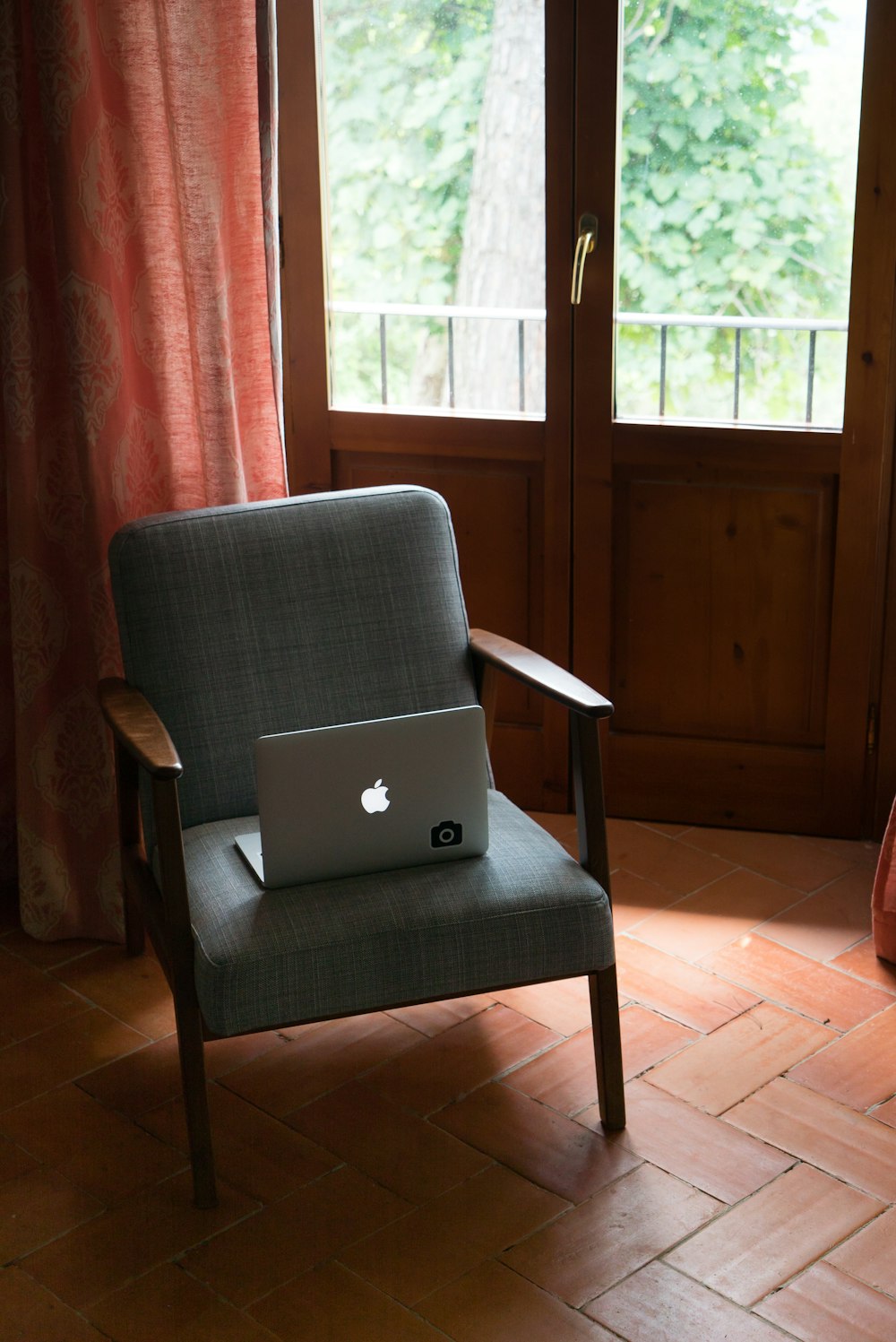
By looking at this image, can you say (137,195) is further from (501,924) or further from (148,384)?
(501,924)

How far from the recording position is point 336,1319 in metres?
1.81

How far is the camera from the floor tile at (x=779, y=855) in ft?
9.48

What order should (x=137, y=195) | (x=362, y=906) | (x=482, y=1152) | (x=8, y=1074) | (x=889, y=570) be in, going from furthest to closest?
(x=889, y=570)
(x=137, y=195)
(x=8, y=1074)
(x=482, y=1152)
(x=362, y=906)

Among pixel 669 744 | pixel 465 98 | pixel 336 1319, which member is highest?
pixel 465 98

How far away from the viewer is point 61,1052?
236cm

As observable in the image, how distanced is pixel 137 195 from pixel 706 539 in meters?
1.25

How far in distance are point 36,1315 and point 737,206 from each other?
7.04 feet

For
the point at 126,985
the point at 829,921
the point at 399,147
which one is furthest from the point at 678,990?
the point at 399,147

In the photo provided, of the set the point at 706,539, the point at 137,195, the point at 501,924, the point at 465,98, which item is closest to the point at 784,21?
the point at 465,98

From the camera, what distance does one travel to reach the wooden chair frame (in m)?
1.97

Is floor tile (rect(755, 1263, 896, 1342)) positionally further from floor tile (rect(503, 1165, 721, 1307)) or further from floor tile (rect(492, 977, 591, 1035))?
floor tile (rect(492, 977, 591, 1035))

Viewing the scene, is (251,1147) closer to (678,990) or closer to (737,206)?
(678,990)

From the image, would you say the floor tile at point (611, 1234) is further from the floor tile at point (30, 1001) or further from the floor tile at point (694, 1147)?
the floor tile at point (30, 1001)

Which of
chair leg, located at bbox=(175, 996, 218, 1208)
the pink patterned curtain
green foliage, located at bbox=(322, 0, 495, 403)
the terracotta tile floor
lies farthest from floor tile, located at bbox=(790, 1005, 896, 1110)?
green foliage, located at bbox=(322, 0, 495, 403)
